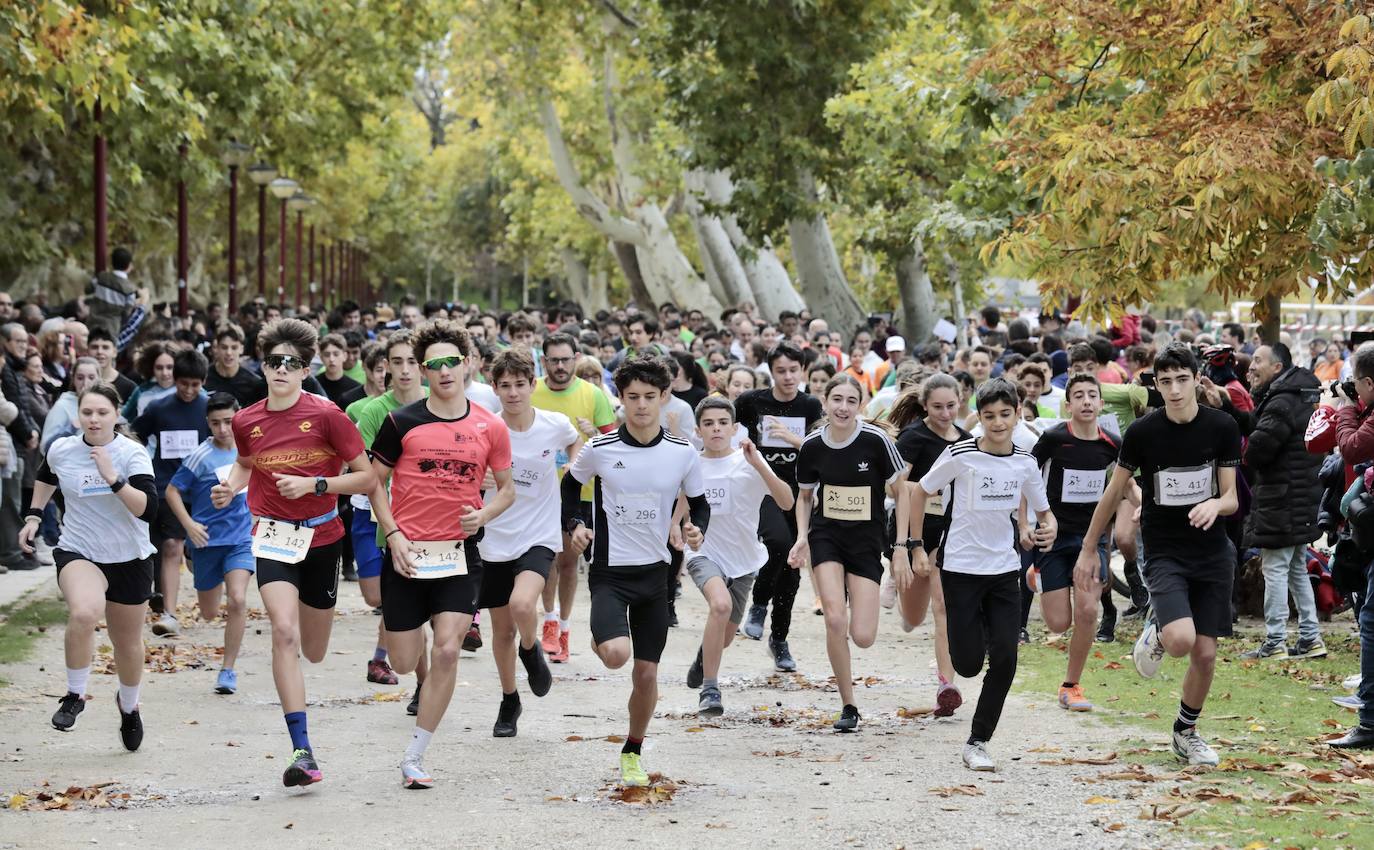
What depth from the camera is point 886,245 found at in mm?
29297

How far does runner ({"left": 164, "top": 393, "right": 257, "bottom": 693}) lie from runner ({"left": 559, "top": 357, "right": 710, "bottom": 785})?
3033 millimetres

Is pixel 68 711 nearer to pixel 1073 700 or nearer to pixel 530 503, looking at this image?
pixel 530 503

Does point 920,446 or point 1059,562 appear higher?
point 920,446

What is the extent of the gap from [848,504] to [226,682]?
366cm

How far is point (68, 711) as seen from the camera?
9.62m

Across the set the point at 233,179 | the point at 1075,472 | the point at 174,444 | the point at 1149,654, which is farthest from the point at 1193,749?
the point at 233,179

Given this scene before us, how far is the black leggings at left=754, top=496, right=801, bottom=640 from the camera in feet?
39.8

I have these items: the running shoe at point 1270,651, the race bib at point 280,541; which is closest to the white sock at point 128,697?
the race bib at point 280,541

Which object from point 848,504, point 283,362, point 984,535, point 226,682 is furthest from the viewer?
point 226,682

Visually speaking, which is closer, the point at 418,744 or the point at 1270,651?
the point at 418,744

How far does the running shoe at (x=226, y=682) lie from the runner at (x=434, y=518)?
2.56 m

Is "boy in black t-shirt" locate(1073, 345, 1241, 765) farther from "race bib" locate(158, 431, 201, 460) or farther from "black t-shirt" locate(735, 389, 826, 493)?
"race bib" locate(158, 431, 201, 460)

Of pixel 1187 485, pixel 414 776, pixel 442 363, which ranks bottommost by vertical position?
pixel 414 776

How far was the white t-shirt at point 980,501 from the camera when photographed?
9.27 m
